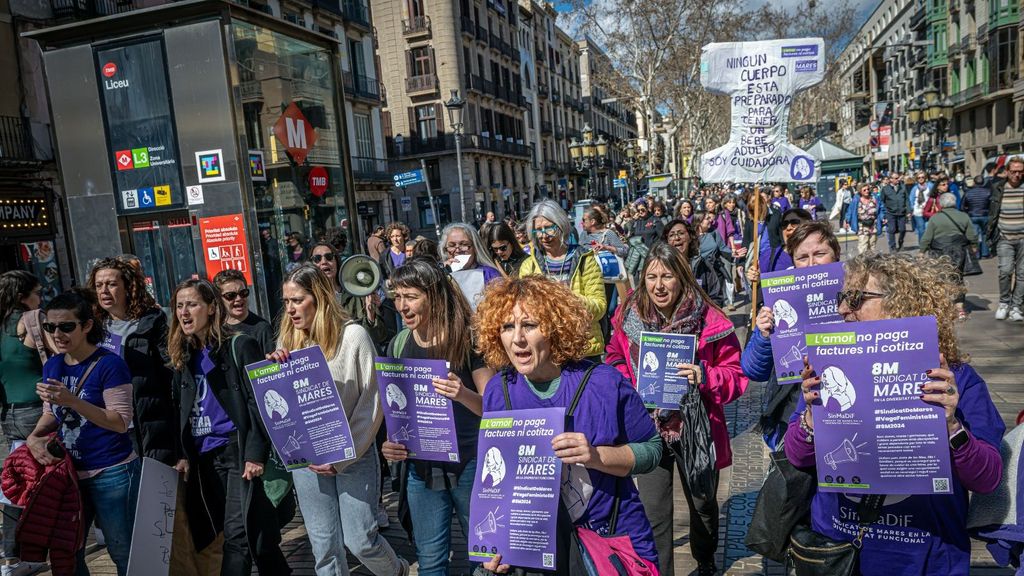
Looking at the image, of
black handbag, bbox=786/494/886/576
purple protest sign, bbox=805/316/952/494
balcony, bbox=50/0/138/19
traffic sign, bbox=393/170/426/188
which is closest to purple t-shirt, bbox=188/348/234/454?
black handbag, bbox=786/494/886/576

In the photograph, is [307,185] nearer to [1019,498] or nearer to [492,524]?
[492,524]

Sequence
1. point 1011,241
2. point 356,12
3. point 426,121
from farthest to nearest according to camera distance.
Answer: point 426,121, point 356,12, point 1011,241

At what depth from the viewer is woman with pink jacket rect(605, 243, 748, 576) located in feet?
10.7

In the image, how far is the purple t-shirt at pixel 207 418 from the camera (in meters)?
3.56

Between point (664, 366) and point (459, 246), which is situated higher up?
point (459, 246)

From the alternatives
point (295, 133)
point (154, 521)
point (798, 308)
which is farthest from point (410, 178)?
point (798, 308)

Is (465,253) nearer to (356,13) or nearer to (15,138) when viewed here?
(15,138)

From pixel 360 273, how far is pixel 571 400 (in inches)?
99.8

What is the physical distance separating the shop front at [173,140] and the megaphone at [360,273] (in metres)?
3.02

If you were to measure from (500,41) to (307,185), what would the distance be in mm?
44828

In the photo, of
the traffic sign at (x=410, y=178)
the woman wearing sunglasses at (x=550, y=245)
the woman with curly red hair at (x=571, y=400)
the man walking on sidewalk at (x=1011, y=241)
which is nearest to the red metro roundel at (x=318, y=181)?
the woman wearing sunglasses at (x=550, y=245)

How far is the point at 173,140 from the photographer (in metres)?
7.09

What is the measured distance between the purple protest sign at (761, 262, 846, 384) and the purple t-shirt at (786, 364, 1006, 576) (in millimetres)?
917

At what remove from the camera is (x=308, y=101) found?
8461 millimetres
